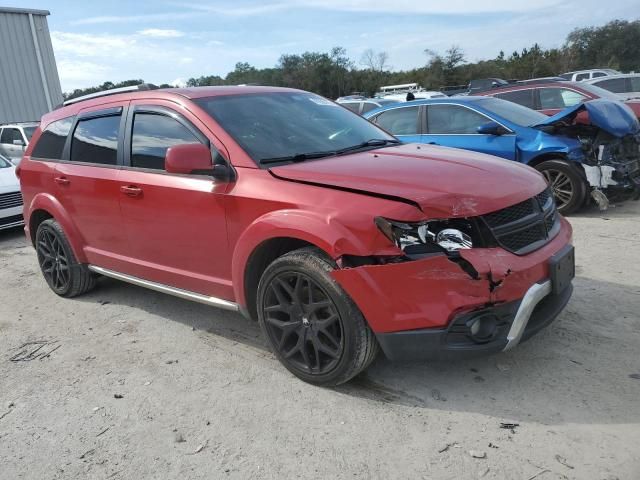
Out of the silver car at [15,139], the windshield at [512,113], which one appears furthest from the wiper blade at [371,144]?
the silver car at [15,139]

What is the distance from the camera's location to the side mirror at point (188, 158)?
319cm

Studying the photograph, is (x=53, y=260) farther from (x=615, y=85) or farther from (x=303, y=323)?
(x=615, y=85)

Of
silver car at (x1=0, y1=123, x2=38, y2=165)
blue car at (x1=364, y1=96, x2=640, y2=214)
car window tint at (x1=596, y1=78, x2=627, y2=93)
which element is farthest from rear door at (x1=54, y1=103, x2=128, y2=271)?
car window tint at (x1=596, y1=78, x2=627, y2=93)

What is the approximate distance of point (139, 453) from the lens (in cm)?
270

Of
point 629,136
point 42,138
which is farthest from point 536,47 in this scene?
point 42,138

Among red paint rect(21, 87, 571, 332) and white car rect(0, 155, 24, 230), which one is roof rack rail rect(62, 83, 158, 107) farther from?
white car rect(0, 155, 24, 230)

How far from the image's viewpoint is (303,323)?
3.10 meters

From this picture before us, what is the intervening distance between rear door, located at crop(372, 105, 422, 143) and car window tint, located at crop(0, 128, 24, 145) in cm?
1036

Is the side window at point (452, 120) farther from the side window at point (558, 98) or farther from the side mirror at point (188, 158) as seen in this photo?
the side mirror at point (188, 158)

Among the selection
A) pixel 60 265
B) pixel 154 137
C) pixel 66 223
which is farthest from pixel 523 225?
pixel 60 265

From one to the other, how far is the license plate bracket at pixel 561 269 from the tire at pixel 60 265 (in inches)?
151

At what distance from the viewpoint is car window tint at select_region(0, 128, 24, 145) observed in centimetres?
1412

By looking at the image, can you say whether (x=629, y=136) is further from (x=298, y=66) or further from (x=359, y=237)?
(x=298, y=66)

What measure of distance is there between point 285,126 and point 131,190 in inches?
48.3
